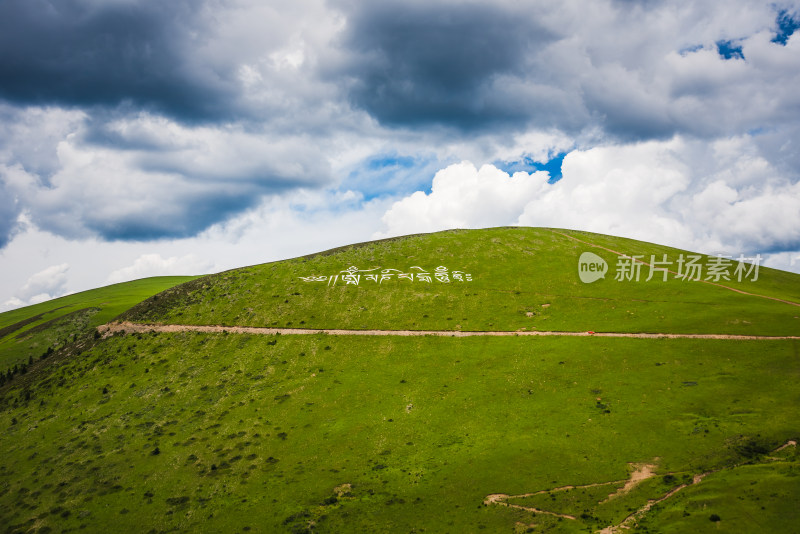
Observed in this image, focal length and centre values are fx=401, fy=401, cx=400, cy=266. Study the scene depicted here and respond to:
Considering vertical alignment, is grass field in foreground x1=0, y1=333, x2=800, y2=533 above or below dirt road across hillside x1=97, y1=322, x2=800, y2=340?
below

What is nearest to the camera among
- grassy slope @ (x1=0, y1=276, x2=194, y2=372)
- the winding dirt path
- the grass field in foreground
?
the winding dirt path

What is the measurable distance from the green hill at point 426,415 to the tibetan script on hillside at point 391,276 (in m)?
2.10

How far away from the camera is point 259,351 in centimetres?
8238

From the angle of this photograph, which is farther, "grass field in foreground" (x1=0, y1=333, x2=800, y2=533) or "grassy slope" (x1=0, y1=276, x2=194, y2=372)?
"grassy slope" (x1=0, y1=276, x2=194, y2=372)

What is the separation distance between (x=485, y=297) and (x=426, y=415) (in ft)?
136

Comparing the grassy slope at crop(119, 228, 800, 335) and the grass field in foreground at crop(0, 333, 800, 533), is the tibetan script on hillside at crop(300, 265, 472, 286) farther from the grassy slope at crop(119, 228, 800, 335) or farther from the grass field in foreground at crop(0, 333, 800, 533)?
the grass field in foreground at crop(0, 333, 800, 533)

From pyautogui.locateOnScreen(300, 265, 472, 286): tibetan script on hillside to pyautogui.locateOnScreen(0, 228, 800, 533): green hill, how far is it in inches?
82.5

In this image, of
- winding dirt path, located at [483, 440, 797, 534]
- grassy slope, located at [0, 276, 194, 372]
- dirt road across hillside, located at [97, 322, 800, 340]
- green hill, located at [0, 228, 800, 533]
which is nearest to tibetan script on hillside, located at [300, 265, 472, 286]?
green hill, located at [0, 228, 800, 533]

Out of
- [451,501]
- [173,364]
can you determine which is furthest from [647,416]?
[173,364]

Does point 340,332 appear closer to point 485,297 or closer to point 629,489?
point 485,297

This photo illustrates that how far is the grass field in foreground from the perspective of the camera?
38969 millimetres

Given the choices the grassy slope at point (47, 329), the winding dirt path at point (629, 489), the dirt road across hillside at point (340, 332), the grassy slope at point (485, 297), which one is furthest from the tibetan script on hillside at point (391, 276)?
the grassy slope at point (47, 329)

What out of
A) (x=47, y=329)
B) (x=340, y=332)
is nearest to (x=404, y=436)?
(x=340, y=332)

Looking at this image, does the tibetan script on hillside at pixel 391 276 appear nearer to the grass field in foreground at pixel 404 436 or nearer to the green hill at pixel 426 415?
the green hill at pixel 426 415
